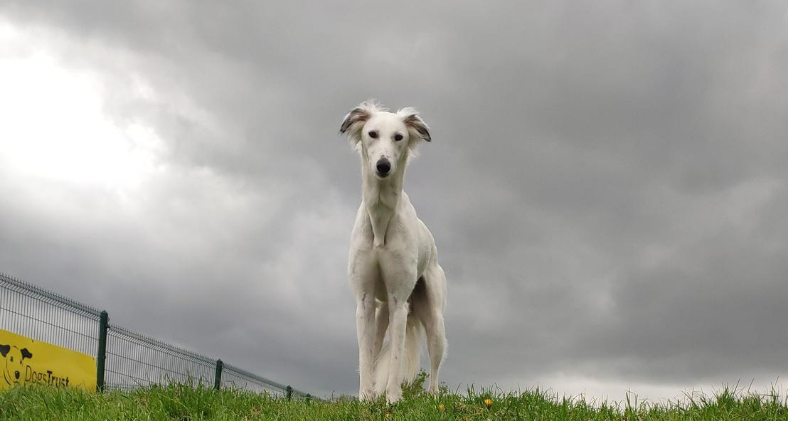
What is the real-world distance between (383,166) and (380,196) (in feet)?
1.45

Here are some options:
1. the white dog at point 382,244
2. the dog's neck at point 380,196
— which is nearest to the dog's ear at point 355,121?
the white dog at point 382,244

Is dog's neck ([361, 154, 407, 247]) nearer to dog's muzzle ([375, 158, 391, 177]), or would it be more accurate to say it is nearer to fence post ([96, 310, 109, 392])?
dog's muzzle ([375, 158, 391, 177])

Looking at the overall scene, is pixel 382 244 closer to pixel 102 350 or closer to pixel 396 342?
pixel 396 342

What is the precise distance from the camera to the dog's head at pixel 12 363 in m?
9.36

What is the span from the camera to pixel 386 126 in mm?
7055

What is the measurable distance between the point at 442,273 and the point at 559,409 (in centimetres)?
342

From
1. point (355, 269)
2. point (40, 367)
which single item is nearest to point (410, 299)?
point (355, 269)

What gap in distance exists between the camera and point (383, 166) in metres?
6.86

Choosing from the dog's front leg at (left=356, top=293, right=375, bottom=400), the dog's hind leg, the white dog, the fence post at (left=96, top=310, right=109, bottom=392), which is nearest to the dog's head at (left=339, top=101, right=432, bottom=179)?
the white dog

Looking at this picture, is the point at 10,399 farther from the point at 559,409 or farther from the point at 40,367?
the point at 559,409

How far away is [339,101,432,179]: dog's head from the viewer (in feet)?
22.7

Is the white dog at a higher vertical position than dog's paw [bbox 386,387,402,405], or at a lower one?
higher

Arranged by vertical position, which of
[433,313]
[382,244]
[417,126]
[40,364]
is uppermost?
[417,126]

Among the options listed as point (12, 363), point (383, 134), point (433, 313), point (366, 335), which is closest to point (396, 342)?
point (366, 335)
